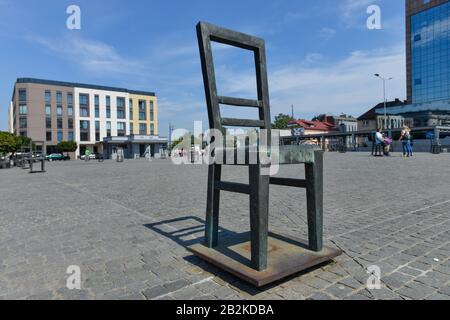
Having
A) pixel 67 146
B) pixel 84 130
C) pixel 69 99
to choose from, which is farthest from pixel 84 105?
pixel 67 146

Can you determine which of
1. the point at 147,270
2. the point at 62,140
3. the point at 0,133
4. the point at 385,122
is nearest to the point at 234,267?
the point at 147,270

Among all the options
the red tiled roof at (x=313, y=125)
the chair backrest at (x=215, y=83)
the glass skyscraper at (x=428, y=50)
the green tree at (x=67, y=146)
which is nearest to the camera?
the chair backrest at (x=215, y=83)

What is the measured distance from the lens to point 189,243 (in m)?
3.43

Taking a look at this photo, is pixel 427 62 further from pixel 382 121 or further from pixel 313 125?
pixel 313 125

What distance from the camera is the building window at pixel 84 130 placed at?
70.8 metres

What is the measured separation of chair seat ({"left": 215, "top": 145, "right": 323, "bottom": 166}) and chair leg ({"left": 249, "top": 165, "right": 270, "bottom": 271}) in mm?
93

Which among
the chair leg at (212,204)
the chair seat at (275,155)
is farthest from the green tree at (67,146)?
the chair seat at (275,155)

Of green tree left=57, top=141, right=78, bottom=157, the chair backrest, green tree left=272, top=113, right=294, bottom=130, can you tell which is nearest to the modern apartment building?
green tree left=57, top=141, right=78, bottom=157

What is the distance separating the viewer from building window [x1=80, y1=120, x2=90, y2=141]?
232ft

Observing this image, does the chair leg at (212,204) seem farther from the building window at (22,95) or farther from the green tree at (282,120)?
the building window at (22,95)

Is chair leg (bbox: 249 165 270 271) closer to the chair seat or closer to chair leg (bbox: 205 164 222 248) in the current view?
the chair seat

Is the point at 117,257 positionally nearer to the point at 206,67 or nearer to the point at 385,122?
the point at 206,67

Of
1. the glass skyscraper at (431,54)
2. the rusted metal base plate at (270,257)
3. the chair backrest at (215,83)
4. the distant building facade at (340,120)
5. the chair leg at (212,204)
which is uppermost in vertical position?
the glass skyscraper at (431,54)

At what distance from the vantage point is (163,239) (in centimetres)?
361
